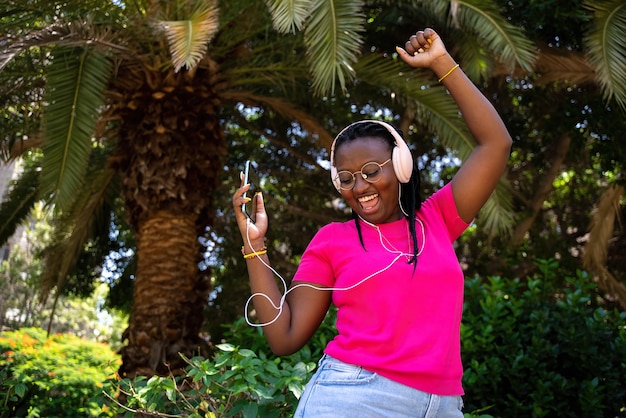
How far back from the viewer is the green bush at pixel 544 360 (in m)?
5.10

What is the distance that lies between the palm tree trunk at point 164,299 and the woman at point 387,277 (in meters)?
4.86

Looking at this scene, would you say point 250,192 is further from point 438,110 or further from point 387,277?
point 438,110

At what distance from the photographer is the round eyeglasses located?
244 centimetres

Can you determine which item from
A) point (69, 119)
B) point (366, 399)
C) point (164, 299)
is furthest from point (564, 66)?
point (366, 399)

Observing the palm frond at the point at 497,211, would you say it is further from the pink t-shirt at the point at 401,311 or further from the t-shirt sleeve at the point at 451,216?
the pink t-shirt at the point at 401,311

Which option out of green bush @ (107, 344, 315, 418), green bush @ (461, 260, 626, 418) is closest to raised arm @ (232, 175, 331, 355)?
green bush @ (107, 344, 315, 418)

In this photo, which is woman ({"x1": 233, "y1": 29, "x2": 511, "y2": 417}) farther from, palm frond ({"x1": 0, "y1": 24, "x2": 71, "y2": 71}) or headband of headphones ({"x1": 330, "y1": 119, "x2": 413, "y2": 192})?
palm frond ({"x1": 0, "y1": 24, "x2": 71, "y2": 71})

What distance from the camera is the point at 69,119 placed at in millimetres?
6711

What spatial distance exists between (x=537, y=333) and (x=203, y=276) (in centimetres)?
363

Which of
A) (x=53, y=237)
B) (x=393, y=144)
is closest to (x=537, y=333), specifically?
(x=393, y=144)

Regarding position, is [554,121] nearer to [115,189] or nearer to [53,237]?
[115,189]

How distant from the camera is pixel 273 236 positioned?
11.0 m

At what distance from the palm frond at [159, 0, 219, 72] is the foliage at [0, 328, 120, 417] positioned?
2.25m

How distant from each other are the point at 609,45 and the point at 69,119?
15.6 feet
